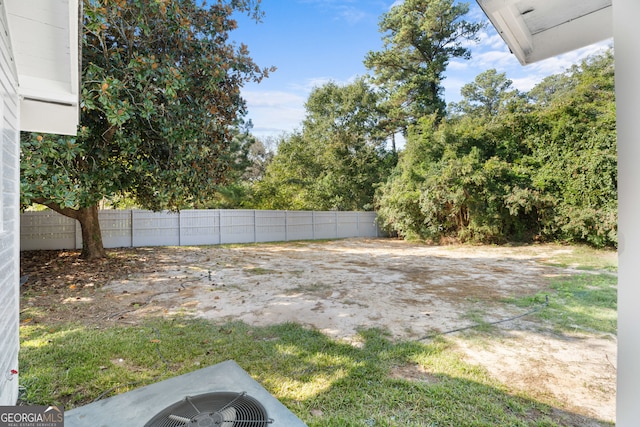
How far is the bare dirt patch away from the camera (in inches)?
96.4

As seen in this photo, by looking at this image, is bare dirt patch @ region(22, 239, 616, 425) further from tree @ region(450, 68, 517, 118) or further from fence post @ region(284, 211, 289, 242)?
tree @ region(450, 68, 517, 118)

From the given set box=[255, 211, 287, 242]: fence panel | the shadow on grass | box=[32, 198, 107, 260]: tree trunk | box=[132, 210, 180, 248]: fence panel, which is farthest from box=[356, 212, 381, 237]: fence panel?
the shadow on grass

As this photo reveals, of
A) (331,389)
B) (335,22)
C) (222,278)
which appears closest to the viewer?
(331,389)

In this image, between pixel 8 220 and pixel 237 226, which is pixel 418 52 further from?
pixel 8 220

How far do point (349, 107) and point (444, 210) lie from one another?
24.1ft

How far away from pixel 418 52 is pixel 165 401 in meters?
16.6

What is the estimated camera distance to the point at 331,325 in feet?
11.0

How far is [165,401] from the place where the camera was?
159 cm

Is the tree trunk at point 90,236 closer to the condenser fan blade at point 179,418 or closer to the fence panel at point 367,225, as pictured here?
the condenser fan blade at point 179,418

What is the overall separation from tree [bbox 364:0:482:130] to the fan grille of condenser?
48.6 ft

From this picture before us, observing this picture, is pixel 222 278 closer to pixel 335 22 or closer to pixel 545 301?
pixel 545 301

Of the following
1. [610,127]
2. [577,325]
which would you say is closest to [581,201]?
[610,127]

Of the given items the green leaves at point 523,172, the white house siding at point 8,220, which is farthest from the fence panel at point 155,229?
the green leaves at point 523,172

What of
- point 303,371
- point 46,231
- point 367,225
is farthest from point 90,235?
point 367,225
